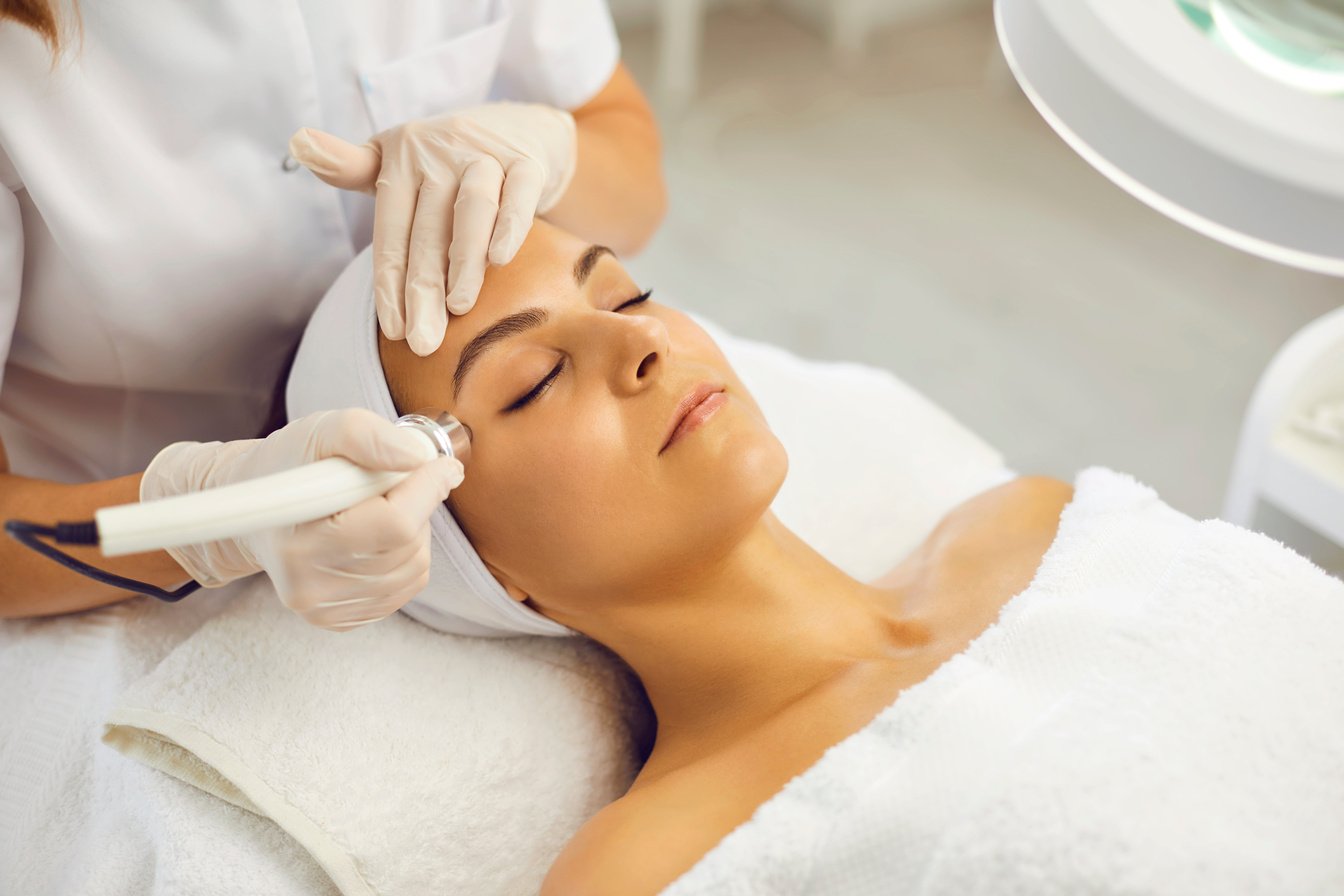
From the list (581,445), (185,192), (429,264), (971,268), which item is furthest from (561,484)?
(971,268)

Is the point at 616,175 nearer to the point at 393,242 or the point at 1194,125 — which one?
the point at 393,242

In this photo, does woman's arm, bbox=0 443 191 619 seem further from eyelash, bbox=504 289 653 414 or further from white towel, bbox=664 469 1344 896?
white towel, bbox=664 469 1344 896

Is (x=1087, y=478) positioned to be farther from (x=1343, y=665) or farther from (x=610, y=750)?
(x=610, y=750)

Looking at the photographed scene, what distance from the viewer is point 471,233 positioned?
1.10 m

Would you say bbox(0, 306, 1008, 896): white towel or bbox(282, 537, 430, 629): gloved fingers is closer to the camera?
bbox(282, 537, 430, 629): gloved fingers

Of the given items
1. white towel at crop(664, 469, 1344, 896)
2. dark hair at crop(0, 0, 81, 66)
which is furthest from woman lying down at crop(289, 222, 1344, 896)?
dark hair at crop(0, 0, 81, 66)

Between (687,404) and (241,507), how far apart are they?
488mm

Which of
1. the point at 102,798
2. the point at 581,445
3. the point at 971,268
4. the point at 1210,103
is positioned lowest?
the point at 971,268

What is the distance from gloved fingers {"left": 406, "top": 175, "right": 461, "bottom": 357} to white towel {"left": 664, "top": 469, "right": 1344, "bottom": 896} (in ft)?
1.81

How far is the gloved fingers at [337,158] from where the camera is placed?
3.60ft

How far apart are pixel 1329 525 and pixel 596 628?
1001mm

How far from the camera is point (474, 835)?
1.11 m

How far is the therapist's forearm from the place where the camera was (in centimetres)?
108

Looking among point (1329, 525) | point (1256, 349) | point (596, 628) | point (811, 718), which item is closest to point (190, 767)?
point (596, 628)
